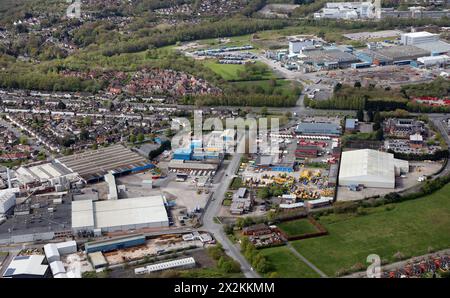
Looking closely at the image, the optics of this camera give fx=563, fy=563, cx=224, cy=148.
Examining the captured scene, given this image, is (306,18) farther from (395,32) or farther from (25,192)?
(25,192)

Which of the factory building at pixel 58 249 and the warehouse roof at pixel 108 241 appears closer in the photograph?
the factory building at pixel 58 249

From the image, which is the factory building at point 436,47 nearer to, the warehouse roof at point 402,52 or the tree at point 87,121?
the warehouse roof at point 402,52

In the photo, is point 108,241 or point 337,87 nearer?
point 108,241

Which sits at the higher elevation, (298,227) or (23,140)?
(23,140)

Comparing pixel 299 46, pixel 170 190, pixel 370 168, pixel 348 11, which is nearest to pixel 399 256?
pixel 370 168

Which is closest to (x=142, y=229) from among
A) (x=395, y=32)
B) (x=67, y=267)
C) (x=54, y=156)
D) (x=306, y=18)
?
(x=67, y=267)

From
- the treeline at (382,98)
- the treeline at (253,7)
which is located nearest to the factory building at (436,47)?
the treeline at (382,98)

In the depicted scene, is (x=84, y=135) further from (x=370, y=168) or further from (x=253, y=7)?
(x=253, y=7)
